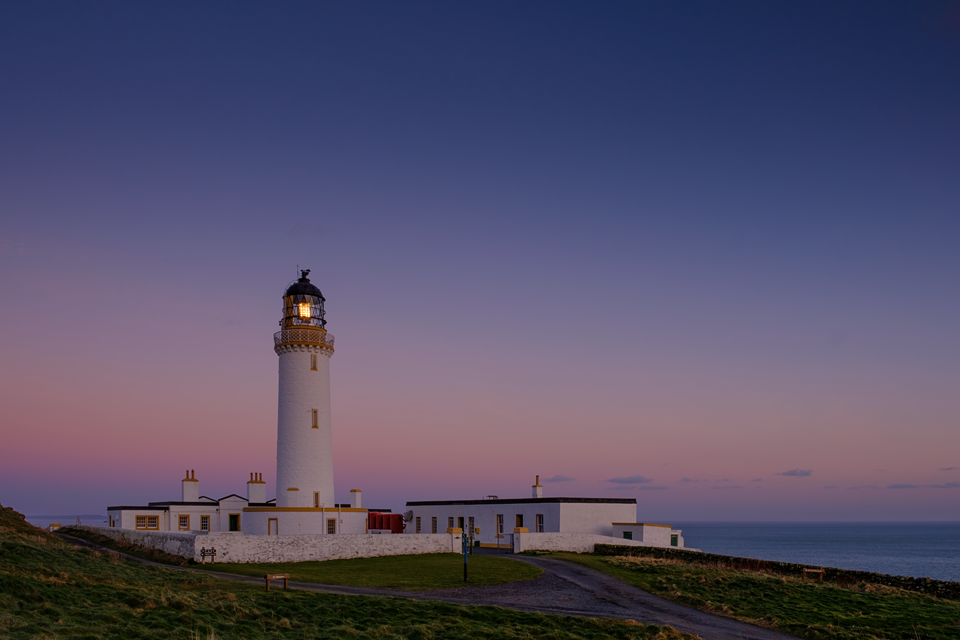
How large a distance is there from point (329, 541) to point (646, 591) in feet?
52.1

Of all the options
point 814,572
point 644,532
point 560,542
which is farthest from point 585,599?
point 644,532

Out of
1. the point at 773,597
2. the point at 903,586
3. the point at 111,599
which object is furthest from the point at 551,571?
the point at 111,599

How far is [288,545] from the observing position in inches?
1294

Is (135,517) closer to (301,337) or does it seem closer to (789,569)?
(301,337)

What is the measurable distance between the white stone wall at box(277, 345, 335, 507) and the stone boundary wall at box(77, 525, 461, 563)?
6680mm

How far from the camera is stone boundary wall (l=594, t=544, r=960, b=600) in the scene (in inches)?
1089

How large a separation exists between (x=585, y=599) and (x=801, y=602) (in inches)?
287

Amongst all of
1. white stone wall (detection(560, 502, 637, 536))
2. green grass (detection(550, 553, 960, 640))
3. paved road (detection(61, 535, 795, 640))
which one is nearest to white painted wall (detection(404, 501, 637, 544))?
white stone wall (detection(560, 502, 637, 536))

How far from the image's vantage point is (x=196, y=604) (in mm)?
17797

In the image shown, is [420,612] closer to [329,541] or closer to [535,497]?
[329,541]

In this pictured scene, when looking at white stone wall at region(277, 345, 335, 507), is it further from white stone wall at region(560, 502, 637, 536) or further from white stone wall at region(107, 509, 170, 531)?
white stone wall at region(560, 502, 637, 536)

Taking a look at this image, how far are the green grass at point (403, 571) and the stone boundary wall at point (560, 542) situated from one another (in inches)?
128

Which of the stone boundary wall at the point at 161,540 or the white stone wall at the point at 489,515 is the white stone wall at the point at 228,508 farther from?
the white stone wall at the point at 489,515

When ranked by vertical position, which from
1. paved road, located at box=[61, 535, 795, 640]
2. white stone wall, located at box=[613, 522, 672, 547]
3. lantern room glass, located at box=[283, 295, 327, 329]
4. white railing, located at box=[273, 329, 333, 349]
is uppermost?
lantern room glass, located at box=[283, 295, 327, 329]
